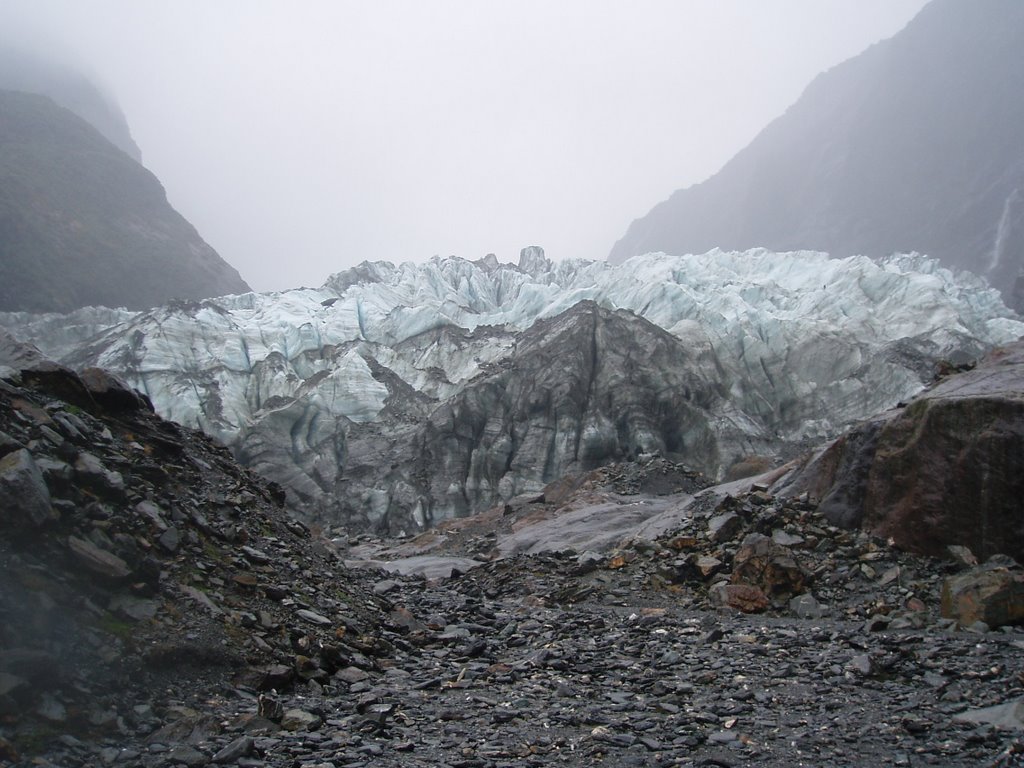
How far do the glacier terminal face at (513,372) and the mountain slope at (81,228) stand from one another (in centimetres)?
1444

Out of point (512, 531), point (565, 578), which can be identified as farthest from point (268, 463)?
point (565, 578)

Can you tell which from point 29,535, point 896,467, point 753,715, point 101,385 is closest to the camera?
point 753,715

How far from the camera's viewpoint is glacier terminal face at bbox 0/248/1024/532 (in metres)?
44.8

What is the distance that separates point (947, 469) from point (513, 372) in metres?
39.5

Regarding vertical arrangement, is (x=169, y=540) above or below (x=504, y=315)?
below

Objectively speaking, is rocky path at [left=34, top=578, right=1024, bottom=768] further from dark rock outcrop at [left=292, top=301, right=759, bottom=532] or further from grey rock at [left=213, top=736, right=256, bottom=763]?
dark rock outcrop at [left=292, top=301, right=759, bottom=532]

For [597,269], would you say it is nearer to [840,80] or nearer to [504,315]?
[504,315]

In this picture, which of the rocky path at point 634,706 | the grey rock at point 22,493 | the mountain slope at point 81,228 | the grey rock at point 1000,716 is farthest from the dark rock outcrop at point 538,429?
the mountain slope at point 81,228

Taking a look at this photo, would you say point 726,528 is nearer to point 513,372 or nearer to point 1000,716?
point 1000,716

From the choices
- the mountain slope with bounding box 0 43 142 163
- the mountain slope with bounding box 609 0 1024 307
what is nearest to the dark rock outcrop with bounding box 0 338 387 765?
the mountain slope with bounding box 609 0 1024 307

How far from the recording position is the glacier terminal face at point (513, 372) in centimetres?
4475

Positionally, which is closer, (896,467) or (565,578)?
(896,467)

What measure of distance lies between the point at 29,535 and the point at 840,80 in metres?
210

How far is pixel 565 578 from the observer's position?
15.0m
